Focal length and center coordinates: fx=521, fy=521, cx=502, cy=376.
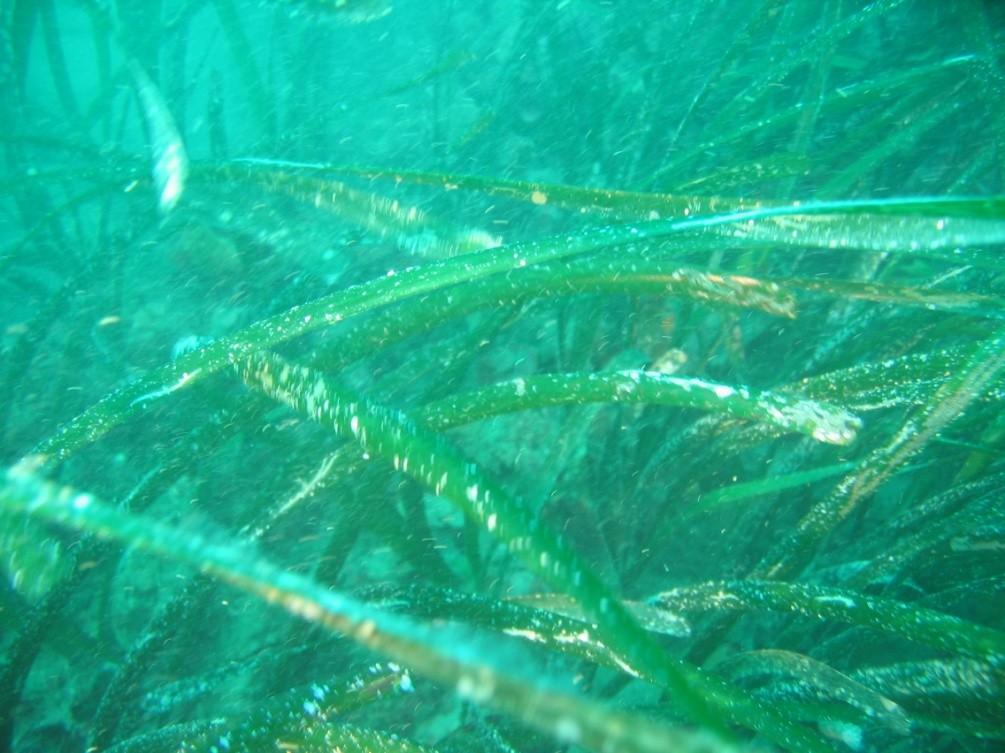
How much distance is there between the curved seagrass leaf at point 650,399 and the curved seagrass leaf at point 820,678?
0.63 meters

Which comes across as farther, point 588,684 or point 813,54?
point 813,54

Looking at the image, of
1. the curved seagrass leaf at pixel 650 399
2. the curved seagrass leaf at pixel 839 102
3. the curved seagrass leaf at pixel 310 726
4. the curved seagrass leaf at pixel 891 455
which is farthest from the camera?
the curved seagrass leaf at pixel 839 102

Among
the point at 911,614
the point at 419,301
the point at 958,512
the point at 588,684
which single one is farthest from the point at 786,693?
the point at 419,301

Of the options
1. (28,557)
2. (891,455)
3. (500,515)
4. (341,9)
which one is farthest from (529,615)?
(341,9)

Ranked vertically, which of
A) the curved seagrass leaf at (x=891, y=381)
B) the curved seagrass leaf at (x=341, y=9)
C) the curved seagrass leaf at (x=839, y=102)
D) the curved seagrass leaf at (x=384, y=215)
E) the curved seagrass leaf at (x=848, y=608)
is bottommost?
the curved seagrass leaf at (x=848, y=608)

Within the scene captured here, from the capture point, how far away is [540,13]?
383 cm

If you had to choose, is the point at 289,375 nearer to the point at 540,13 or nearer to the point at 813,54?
the point at 813,54

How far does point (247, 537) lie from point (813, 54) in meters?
3.34

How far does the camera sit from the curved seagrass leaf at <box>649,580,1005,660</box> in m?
1.29

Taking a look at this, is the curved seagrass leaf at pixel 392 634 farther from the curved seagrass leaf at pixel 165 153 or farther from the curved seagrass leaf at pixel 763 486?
the curved seagrass leaf at pixel 165 153

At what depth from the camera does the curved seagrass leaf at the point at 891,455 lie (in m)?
1.53

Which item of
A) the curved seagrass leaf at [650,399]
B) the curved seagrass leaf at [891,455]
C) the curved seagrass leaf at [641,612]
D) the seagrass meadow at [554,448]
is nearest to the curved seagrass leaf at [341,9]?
the seagrass meadow at [554,448]

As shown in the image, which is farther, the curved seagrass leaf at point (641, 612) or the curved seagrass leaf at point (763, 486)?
the curved seagrass leaf at point (763, 486)

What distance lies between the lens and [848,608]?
1.43m
